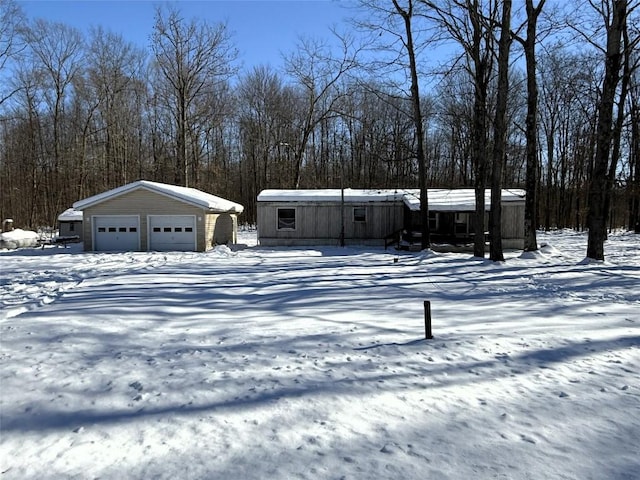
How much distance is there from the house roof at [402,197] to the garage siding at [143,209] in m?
4.04

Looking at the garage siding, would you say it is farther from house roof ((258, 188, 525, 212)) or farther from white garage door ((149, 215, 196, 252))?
house roof ((258, 188, 525, 212))

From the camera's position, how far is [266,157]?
141 feet

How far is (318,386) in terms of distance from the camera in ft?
13.7

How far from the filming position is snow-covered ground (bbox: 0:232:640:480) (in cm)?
293

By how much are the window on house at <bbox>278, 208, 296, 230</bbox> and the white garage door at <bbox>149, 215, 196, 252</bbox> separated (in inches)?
187

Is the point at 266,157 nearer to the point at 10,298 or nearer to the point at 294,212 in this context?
the point at 294,212

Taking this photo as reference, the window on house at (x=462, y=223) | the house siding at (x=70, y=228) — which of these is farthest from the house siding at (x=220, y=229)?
the window on house at (x=462, y=223)

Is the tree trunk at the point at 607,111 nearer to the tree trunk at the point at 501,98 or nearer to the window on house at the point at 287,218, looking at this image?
the tree trunk at the point at 501,98

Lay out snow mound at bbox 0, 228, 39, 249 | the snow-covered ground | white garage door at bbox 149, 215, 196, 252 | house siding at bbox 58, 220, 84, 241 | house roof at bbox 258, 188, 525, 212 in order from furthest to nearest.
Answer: house siding at bbox 58, 220, 84, 241 < snow mound at bbox 0, 228, 39, 249 < house roof at bbox 258, 188, 525, 212 < white garage door at bbox 149, 215, 196, 252 < the snow-covered ground

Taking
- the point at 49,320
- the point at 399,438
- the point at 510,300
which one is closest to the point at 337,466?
the point at 399,438

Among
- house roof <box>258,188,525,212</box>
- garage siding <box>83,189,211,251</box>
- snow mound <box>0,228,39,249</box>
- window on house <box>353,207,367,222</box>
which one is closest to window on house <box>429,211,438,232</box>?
house roof <box>258,188,525,212</box>

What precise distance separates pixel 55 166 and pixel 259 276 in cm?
3413

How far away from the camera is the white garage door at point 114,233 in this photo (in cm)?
2073

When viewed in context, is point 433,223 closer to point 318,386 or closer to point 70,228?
point 318,386
